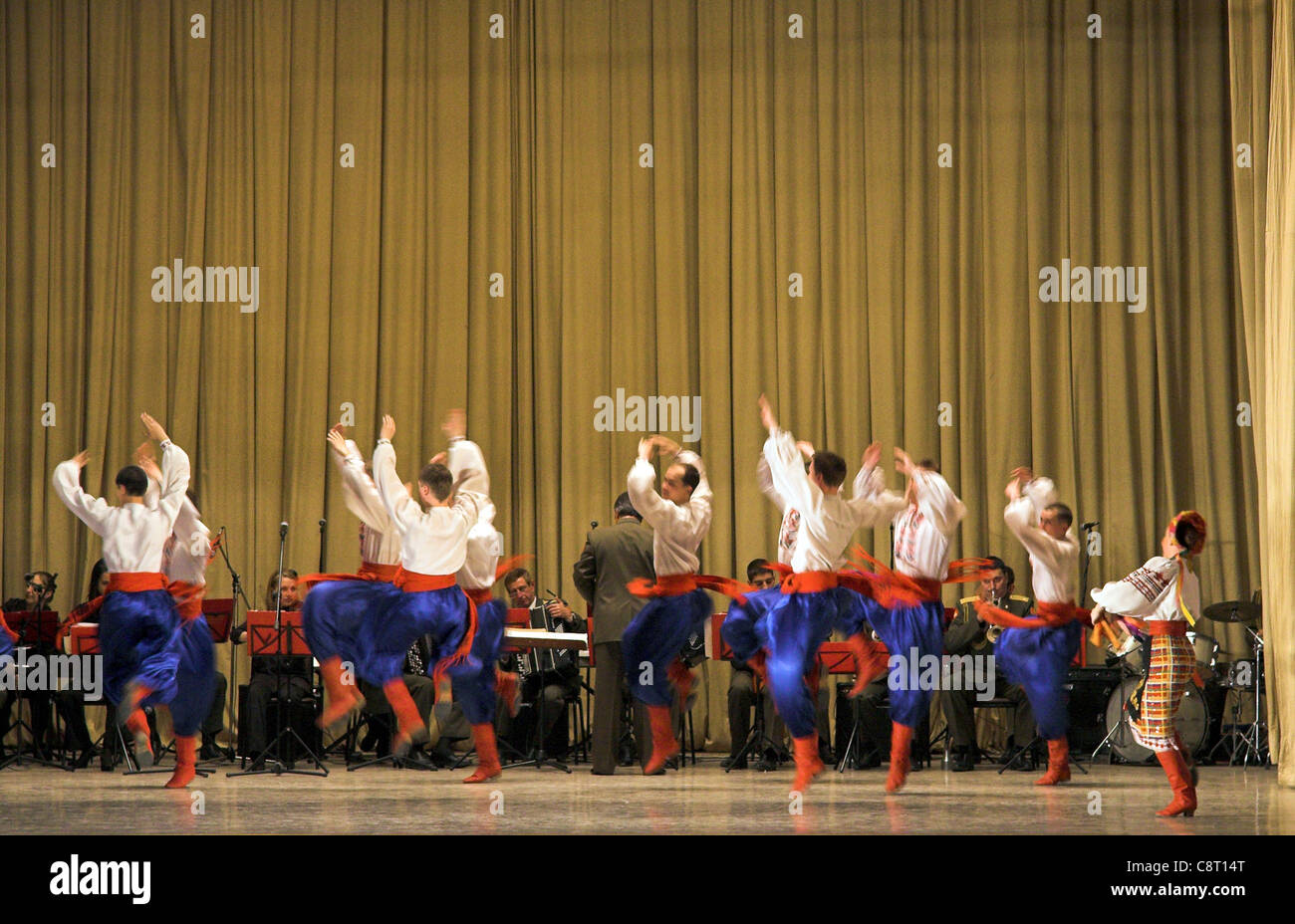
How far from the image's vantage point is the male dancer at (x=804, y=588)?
7.31 m

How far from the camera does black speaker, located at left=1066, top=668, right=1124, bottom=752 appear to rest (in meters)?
10.1

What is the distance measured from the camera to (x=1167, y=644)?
670 cm

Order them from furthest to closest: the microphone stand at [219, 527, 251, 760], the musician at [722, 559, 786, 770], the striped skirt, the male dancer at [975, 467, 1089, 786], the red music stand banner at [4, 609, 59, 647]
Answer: the microphone stand at [219, 527, 251, 760]
the musician at [722, 559, 786, 770]
the red music stand banner at [4, 609, 59, 647]
the male dancer at [975, 467, 1089, 786]
the striped skirt

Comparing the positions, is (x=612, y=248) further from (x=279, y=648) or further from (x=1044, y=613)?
(x=1044, y=613)

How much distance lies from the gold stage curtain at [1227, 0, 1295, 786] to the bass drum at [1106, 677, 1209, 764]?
691mm

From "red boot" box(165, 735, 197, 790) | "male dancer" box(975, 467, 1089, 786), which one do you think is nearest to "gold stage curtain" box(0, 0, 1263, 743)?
"male dancer" box(975, 467, 1089, 786)

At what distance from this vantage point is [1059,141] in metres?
11.6

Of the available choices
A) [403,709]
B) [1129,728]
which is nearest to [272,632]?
[403,709]

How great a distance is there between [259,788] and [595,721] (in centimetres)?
215

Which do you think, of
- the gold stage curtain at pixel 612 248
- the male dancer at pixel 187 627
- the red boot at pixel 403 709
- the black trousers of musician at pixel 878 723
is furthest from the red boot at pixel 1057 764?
the male dancer at pixel 187 627

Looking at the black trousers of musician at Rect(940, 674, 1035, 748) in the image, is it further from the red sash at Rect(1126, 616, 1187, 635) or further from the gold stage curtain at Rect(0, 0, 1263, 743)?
the red sash at Rect(1126, 616, 1187, 635)

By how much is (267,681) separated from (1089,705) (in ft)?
18.4
